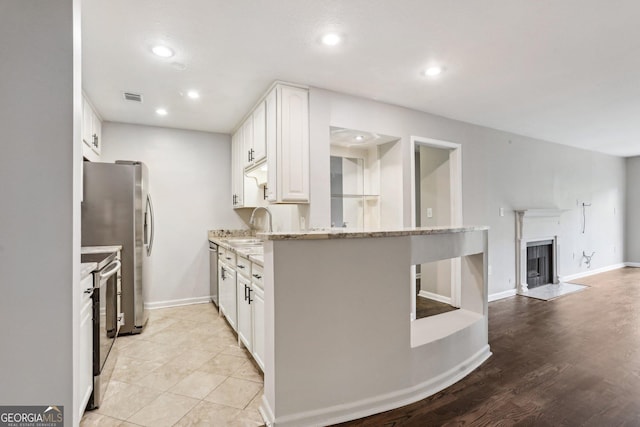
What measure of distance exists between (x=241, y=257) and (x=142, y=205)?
4.60 feet

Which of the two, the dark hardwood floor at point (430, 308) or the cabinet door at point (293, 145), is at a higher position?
the cabinet door at point (293, 145)

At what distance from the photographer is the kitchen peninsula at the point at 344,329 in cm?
163

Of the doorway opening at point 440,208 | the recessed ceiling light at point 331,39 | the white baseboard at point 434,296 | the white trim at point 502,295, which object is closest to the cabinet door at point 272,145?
the recessed ceiling light at point 331,39

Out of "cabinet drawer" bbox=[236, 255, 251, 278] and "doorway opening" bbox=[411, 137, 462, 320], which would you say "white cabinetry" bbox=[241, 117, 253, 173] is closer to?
"cabinet drawer" bbox=[236, 255, 251, 278]

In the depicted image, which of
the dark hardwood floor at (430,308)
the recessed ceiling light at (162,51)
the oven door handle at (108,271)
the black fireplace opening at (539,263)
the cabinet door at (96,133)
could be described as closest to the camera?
the oven door handle at (108,271)

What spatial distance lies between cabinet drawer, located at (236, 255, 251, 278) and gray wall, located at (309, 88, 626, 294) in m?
0.78

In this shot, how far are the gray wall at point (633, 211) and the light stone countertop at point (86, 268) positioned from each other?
9.92 m

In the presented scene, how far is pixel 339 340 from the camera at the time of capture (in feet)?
5.71

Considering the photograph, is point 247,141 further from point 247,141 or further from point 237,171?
point 237,171

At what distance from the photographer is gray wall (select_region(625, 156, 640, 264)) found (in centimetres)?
679

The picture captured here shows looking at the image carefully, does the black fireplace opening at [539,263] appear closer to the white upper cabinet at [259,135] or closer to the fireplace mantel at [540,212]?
the fireplace mantel at [540,212]

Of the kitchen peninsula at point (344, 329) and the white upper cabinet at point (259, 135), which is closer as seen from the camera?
the kitchen peninsula at point (344, 329)
